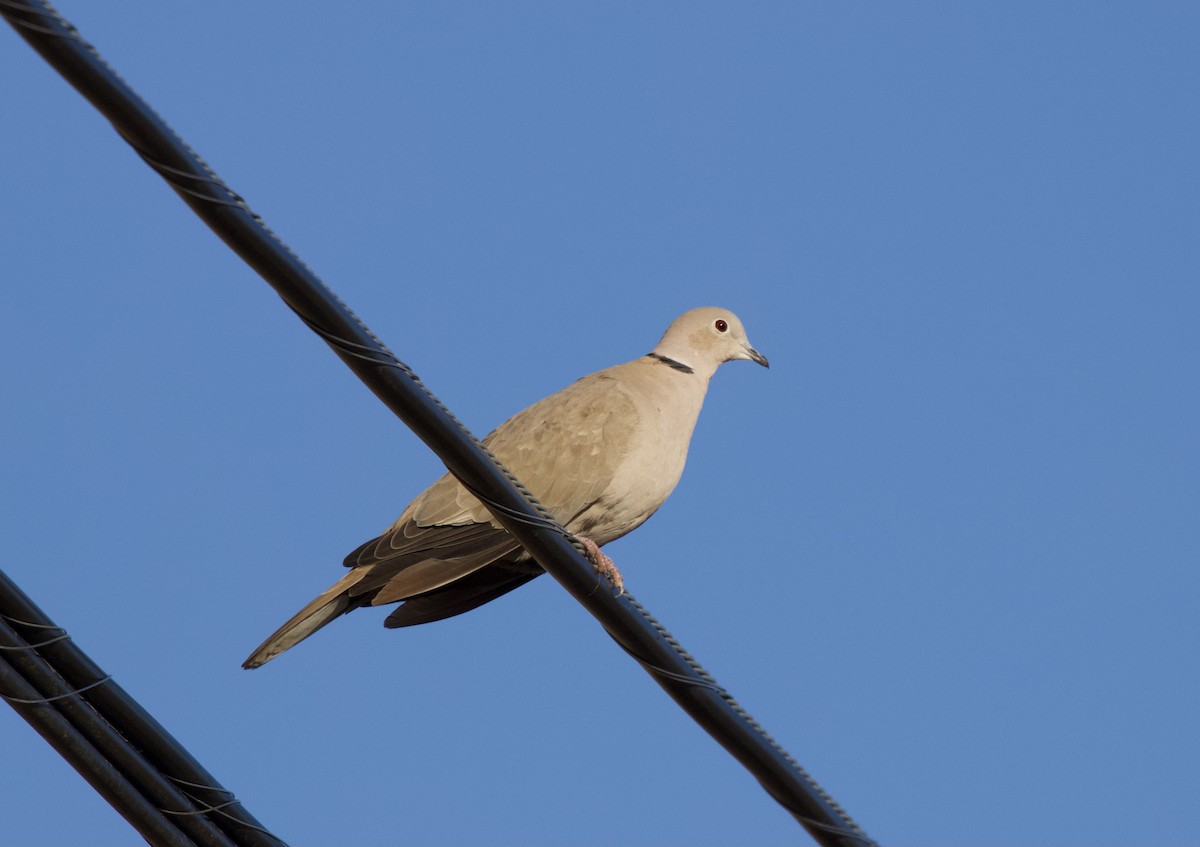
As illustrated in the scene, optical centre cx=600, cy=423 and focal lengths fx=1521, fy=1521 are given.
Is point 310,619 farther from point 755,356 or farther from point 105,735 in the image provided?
point 755,356

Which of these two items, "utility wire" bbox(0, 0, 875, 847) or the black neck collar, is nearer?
"utility wire" bbox(0, 0, 875, 847)

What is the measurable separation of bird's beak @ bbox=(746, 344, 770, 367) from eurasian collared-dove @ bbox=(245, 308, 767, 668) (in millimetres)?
480

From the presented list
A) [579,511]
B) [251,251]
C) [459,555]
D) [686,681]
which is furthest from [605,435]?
[251,251]

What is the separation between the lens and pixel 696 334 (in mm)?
7105

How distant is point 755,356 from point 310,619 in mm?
2864

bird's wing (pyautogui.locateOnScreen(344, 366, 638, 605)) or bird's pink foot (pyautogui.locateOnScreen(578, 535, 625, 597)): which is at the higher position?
bird's wing (pyautogui.locateOnScreen(344, 366, 638, 605))

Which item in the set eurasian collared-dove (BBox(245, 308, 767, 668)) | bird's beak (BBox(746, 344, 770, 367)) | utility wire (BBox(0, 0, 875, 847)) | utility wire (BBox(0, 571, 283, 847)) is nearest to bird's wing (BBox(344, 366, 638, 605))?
eurasian collared-dove (BBox(245, 308, 767, 668))

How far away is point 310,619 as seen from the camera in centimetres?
528

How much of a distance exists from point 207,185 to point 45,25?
367mm

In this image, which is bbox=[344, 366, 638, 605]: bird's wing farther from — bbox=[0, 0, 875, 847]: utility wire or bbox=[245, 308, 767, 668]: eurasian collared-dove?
bbox=[0, 0, 875, 847]: utility wire

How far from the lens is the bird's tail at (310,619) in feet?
16.8

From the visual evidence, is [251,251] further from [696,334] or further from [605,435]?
[696,334]

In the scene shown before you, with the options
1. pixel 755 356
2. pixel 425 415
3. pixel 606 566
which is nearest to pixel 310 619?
Answer: pixel 606 566

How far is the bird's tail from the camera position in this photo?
511 centimetres
